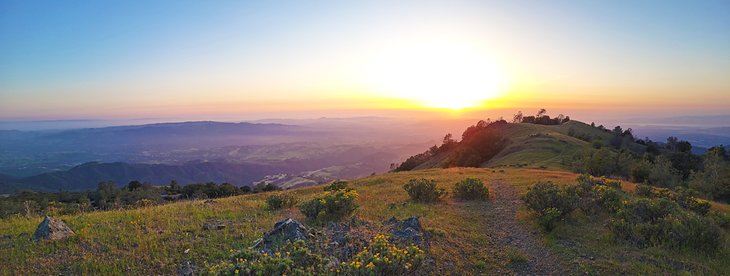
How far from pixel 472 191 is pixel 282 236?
46.6 feet

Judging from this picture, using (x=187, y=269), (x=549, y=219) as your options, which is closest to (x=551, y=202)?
(x=549, y=219)

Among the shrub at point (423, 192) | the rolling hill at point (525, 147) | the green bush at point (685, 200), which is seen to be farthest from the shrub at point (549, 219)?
the rolling hill at point (525, 147)

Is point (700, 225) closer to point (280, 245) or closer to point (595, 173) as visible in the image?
point (280, 245)

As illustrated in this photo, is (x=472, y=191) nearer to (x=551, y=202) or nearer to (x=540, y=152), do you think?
(x=551, y=202)

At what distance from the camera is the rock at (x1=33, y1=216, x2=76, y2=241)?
1017 centimetres

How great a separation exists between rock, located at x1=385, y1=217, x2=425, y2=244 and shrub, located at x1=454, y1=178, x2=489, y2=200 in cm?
975

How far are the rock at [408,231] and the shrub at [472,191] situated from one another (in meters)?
9.75

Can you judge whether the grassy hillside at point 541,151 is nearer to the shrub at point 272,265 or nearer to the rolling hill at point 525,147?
the rolling hill at point 525,147

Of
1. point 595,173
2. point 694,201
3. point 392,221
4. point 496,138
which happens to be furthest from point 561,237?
point 496,138

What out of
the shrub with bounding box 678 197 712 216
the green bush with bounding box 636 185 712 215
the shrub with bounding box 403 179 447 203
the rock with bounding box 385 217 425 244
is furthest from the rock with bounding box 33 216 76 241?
the shrub with bounding box 678 197 712 216

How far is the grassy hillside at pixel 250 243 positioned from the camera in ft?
29.0

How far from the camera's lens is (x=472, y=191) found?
69.0ft

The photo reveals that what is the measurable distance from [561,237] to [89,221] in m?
16.3

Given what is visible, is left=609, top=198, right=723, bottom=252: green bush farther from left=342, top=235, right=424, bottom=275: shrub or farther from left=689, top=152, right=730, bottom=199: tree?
left=689, top=152, right=730, bottom=199: tree
